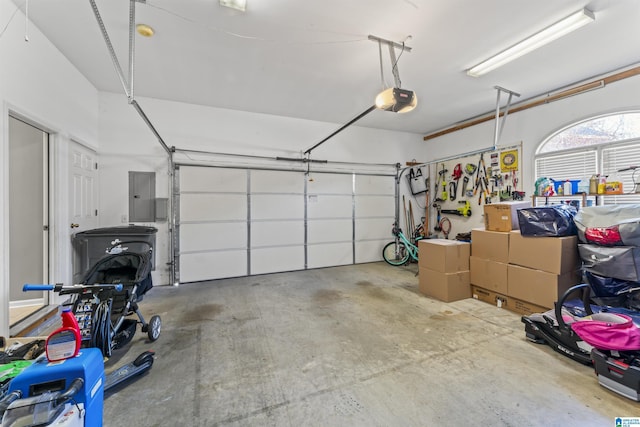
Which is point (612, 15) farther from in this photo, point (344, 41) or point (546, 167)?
point (344, 41)

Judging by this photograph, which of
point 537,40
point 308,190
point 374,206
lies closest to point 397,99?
point 537,40

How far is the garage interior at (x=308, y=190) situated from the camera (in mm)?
1977

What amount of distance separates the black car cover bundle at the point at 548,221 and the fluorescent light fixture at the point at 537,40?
6.36 ft

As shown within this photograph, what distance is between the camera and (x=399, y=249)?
21.2 ft

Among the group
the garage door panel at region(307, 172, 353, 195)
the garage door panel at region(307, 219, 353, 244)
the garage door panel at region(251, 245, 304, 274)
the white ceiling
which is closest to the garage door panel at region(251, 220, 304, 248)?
the garage door panel at region(251, 245, 304, 274)

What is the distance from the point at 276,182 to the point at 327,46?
287cm

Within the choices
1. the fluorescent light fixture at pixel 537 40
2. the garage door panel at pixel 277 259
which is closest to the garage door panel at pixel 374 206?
the garage door panel at pixel 277 259

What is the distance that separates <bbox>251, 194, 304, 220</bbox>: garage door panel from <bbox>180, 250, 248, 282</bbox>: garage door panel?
87 centimetres

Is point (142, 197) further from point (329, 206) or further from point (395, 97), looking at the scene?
point (395, 97)

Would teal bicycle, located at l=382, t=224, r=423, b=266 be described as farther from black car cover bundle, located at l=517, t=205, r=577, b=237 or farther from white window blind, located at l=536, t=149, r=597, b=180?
black car cover bundle, located at l=517, t=205, r=577, b=237

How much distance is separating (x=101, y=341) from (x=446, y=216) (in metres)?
6.60

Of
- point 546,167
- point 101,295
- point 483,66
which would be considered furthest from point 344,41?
point 546,167

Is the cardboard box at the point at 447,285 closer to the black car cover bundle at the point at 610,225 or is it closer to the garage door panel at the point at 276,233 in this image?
the black car cover bundle at the point at 610,225

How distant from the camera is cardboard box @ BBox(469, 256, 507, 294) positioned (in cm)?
334
